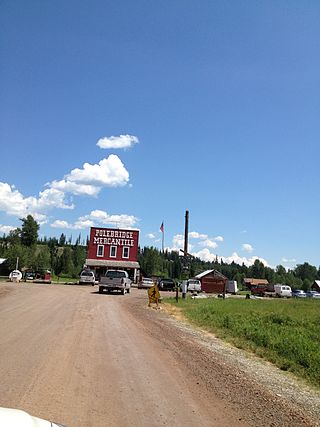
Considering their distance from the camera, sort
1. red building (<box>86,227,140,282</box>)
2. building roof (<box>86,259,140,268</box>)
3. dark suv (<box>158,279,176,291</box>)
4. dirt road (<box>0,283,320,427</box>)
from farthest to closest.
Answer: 1. red building (<box>86,227,140,282</box>)
2. building roof (<box>86,259,140,268</box>)
3. dark suv (<box>158,279,176,291</box>)
4. dirt road (<box>0,283,320,427</box>)

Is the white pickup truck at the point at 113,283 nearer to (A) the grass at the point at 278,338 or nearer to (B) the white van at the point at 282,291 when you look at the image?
(A) the grass at the point at 278,338

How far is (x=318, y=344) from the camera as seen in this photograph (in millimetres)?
13852

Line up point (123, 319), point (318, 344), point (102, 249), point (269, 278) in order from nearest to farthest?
point (318, 344) → point (123, 319) → point (102, 249) → point (269, 278)

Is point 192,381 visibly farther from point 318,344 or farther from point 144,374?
point 318,344

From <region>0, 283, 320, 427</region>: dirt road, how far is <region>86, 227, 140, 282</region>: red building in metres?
53.6

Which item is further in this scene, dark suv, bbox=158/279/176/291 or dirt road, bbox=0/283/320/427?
dark suv, bbox=158/279/176/291

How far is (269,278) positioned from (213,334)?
16803 cm

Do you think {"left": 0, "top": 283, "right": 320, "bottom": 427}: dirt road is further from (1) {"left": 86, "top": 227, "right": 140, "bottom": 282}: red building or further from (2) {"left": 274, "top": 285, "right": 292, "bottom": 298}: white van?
(2) {"left": 274, "top": 285, "right": 292, "bottom": 298}: white van

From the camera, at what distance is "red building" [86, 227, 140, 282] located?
2616 inches

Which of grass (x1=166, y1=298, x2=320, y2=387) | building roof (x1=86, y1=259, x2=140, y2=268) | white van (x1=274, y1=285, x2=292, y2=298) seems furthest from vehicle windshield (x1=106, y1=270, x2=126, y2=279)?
white van (x1=274, y1=285, x2=292, y2=298)

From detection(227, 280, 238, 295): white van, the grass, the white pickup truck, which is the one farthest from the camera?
detection(227, 280, 238, 295): white van

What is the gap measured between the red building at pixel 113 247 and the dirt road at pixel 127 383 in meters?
53.6

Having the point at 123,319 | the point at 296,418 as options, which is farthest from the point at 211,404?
the point at 123,319

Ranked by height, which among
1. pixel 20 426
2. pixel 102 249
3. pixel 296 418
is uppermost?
pixel 102 249
